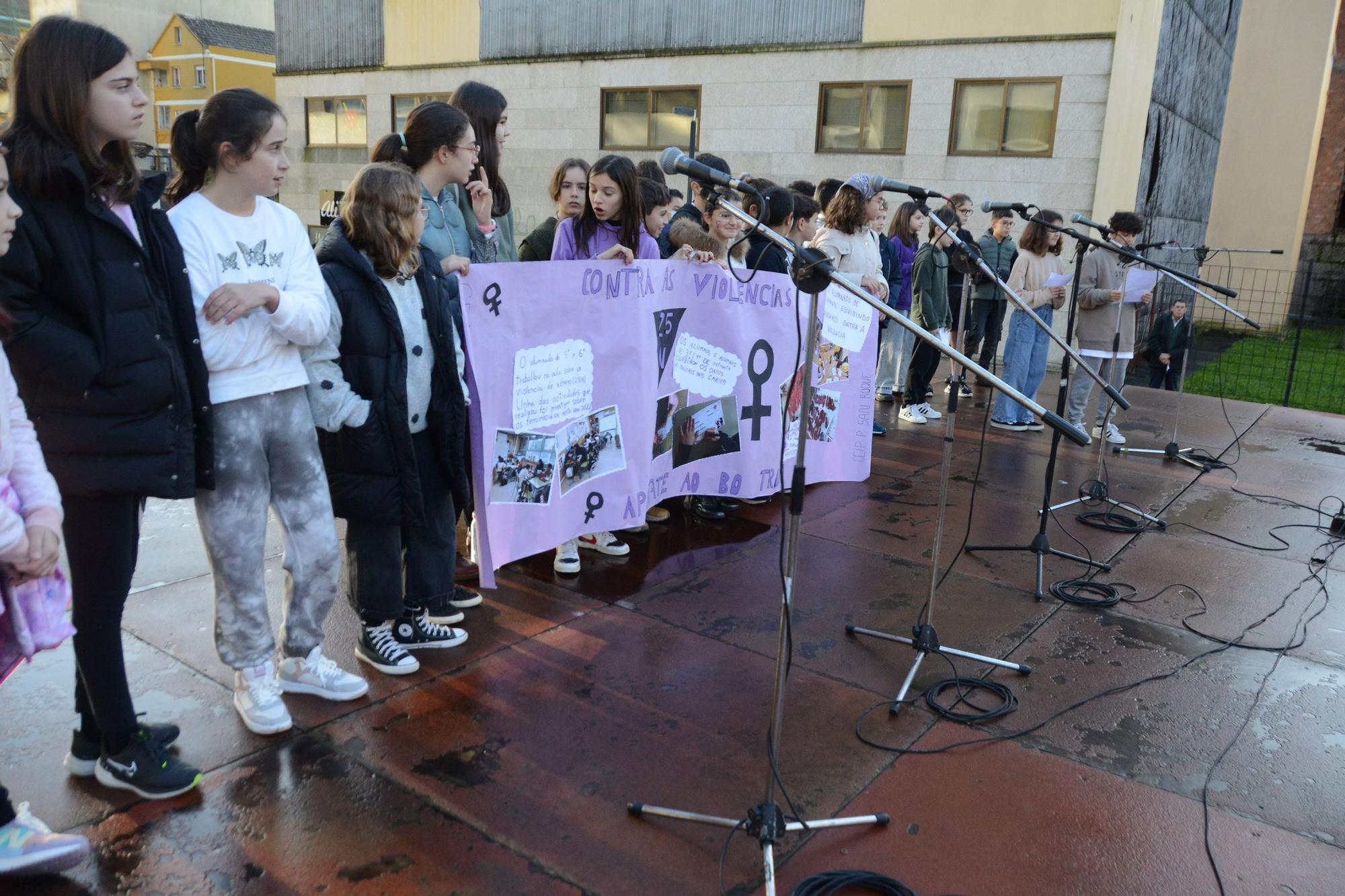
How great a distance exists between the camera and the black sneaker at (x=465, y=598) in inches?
167

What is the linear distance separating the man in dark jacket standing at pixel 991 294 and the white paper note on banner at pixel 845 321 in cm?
532

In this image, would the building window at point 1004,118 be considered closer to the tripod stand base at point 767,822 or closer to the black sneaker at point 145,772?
the tripod stand base at point 767,822

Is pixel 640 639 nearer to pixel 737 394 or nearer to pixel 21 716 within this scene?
pixel 737 394

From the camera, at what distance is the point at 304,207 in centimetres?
2208

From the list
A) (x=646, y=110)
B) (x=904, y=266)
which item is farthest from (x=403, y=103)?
(x=904, y=266)

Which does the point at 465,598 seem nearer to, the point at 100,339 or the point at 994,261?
the point at 100,339

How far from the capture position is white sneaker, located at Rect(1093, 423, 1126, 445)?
8.29 m

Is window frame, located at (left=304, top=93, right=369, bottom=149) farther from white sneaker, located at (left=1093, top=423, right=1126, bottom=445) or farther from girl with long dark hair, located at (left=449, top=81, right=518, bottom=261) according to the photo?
girl with long dark hair, located at (left=449, top=81, right=518, bottom=261)

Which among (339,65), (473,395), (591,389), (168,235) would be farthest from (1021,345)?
(339,65)

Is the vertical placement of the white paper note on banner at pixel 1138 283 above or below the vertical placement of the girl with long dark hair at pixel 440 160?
below

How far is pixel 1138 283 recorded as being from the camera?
755cm

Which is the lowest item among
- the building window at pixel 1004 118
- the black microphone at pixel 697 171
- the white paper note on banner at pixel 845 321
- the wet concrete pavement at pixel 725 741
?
the wet concrete pavement at pixel 725 741

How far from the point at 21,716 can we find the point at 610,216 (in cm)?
319

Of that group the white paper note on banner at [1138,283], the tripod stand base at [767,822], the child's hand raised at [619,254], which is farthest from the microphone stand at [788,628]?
the white paper note on banner at [1138,283]
